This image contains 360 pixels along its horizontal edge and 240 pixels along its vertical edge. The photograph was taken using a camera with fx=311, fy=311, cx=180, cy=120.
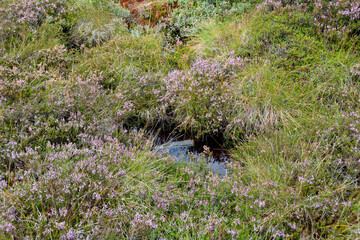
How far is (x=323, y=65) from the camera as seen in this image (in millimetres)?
4625

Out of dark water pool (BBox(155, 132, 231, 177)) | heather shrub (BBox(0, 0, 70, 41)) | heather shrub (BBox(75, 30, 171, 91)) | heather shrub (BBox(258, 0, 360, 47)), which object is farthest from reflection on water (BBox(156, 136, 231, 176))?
heather shrub (BBox(0, 0, 70, 41))

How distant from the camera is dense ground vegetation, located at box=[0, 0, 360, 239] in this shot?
9.51 ft

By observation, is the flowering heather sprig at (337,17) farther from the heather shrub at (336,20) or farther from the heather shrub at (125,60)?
the heather shrub at (125,60)

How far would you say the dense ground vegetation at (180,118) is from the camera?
2.90 m

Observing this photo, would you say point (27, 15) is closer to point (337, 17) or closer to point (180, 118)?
point (180, 118)

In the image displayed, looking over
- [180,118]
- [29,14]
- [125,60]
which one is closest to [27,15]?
[29,14]

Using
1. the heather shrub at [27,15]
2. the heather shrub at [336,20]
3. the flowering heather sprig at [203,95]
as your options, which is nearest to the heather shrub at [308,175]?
the flowering heather sprig at [203,95]

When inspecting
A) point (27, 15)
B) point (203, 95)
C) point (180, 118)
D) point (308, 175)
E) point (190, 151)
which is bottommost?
point (190, 151)

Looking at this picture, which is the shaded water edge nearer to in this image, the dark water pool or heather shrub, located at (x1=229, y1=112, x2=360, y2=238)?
the dark water pool

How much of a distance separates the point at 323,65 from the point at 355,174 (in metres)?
2.02

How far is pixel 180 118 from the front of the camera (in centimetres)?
467

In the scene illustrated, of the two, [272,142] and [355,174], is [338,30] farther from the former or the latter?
[355,174]

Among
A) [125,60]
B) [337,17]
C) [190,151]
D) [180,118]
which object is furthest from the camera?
[125,60]

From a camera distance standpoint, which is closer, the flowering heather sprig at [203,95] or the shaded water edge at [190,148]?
the shaded water edge at [190,148]
